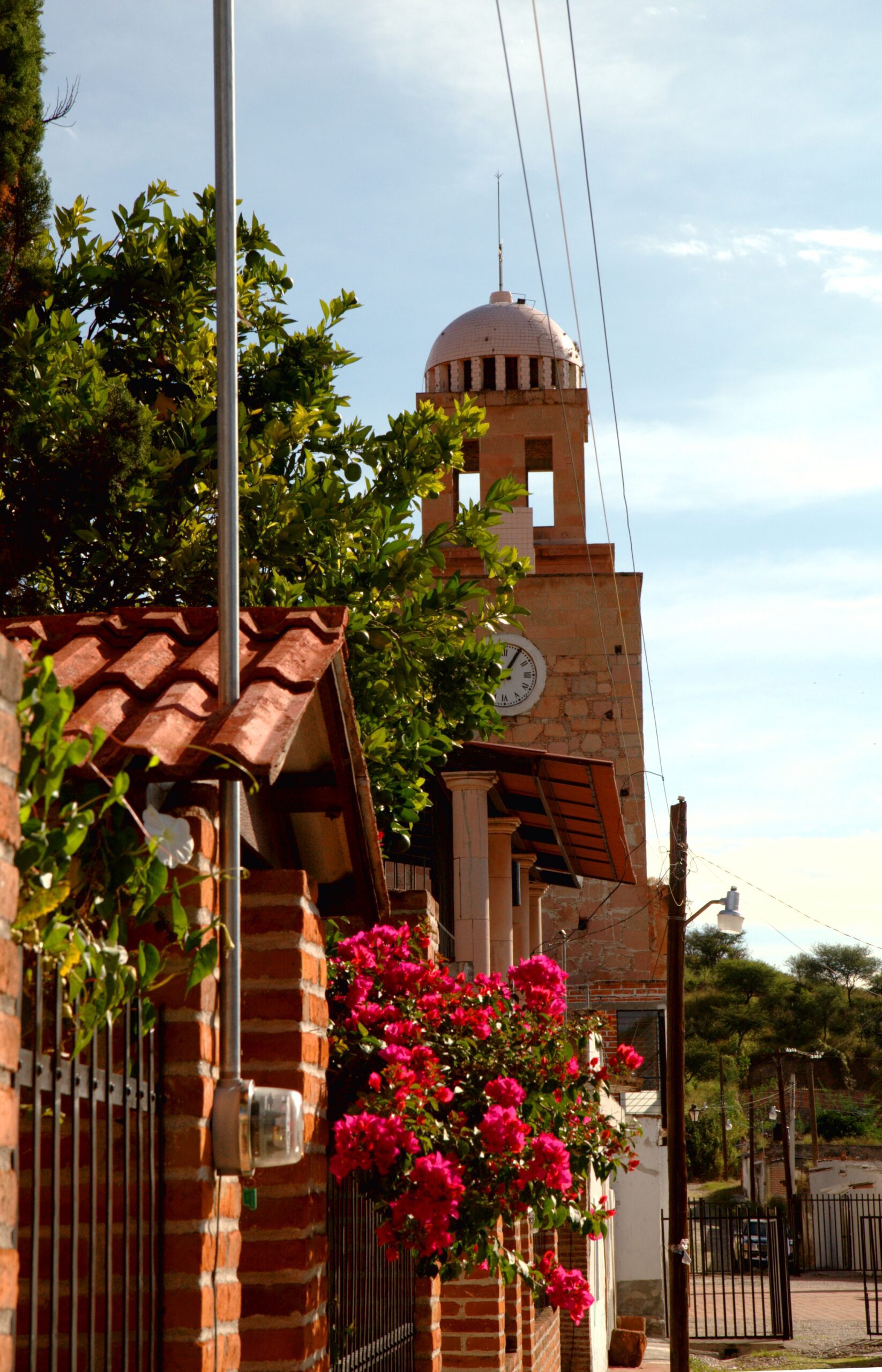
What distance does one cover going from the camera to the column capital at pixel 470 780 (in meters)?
11.7

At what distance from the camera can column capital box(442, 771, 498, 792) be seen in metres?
11.7

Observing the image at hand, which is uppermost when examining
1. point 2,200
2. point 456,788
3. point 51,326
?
point 2,200

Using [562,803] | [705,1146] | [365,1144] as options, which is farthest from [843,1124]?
[365,1144]

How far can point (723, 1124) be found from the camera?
62406mm

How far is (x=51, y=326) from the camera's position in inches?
315

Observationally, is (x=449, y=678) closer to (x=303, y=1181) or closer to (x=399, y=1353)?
(x=399, y=1353)

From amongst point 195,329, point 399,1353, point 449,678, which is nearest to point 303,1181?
point 399,1353

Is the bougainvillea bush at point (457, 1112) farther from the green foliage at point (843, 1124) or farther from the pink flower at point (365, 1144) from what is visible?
the green foliage at point (843, 1124)

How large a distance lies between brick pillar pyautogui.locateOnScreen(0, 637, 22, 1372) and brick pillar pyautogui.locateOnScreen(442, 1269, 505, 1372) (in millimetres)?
5926

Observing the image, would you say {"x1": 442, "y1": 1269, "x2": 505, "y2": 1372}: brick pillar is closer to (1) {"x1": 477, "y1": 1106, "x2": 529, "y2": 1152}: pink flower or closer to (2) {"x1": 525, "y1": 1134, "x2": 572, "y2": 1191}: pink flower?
(2) {"x1": 525, "y1": 1134, "x2": 572, "y2": 1191}: pink flower

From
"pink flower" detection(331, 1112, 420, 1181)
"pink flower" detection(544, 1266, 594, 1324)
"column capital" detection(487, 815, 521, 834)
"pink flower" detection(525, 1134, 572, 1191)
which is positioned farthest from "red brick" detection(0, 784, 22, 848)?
"column capital" detection(487, 815, 521, 834)

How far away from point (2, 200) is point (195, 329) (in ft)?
4.51

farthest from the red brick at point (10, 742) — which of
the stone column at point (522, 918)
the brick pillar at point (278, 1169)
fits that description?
the stone column at point (522, 918)

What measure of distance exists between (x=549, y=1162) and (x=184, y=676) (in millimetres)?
2368
